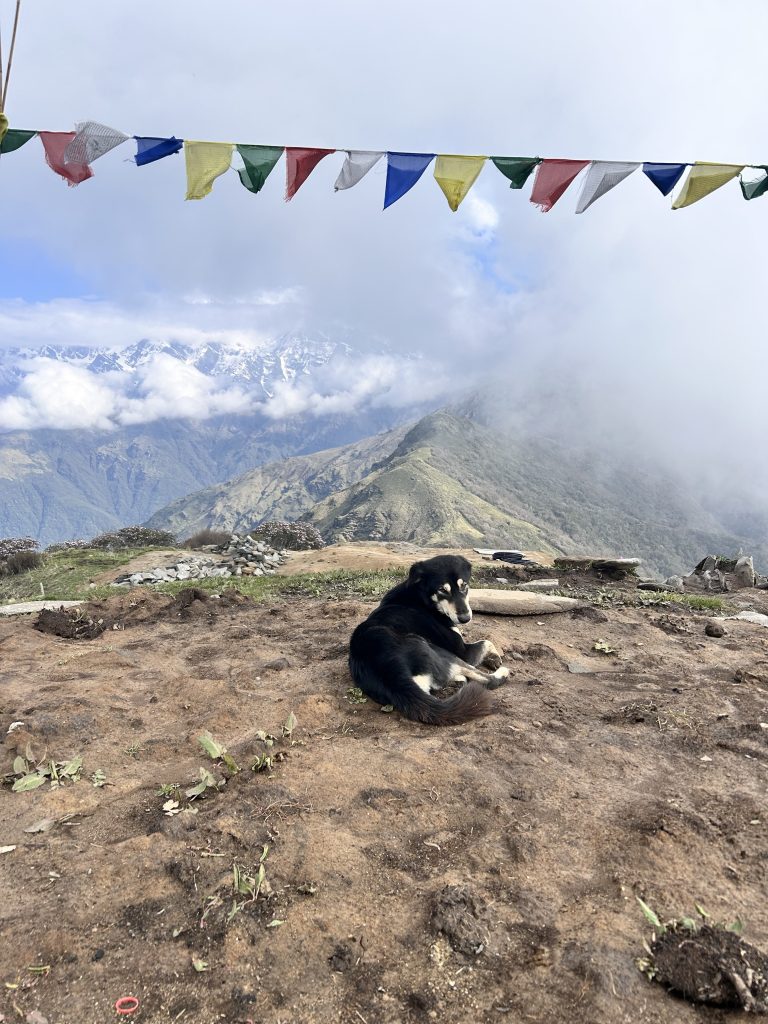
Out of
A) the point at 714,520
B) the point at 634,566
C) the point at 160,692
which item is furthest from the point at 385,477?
the point at 160,692

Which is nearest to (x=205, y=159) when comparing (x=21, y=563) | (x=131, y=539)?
(x=21, y=563)

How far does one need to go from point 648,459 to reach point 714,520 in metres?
31.1

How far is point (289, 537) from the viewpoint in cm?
3303

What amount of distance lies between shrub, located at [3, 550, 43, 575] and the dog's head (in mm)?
23052

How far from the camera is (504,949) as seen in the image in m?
2.75

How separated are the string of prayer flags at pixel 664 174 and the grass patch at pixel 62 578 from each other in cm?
1468

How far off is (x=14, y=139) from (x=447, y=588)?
30.7 feet

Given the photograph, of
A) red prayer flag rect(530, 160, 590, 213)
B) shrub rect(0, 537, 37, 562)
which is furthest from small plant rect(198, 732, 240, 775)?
shrub rect(0, 537, 37, 562)

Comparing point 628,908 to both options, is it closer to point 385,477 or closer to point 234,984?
Result: point 234,984

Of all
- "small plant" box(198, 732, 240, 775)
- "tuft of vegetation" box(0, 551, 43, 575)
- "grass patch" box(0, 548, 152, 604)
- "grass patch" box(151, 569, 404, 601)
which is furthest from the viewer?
"tuft of vegetation" box(0, 551, 43, 575)

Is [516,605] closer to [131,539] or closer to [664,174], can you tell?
[664,174]

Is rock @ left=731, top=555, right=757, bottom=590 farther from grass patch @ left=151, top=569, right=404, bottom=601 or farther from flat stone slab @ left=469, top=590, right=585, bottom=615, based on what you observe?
grass patch @ left=151, top=569, right=404, bottom=601

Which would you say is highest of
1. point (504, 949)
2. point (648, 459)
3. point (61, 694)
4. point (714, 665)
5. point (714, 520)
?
point (504, 949)

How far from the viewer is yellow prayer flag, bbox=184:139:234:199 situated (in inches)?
348
